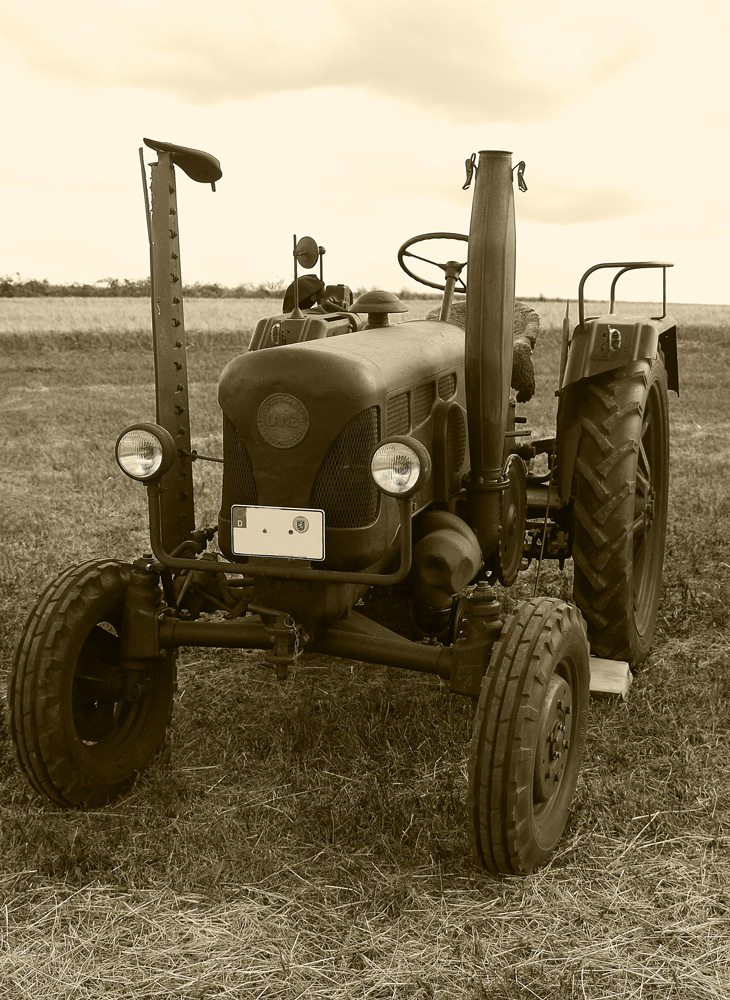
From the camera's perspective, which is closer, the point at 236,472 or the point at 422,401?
the point at 236,472

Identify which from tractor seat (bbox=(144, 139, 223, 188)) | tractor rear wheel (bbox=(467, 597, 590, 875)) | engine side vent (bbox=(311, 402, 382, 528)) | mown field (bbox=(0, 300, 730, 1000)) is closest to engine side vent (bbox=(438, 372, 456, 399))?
engine side vent (bbox=(311, 402, 382, 528))

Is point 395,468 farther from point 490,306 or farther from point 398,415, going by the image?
point 490,306

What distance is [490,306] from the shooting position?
3.33 meters

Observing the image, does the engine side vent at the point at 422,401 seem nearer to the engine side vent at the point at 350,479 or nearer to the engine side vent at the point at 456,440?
the engine side vent at the point at 456,440

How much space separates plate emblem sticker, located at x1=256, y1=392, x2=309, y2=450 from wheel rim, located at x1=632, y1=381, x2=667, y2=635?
199 cm

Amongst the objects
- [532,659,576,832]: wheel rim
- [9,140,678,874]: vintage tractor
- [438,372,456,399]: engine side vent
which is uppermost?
[438,372,456,399]: engine side vent

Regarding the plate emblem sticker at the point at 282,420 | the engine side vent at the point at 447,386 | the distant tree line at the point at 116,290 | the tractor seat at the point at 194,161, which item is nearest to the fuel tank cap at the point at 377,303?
the engine side vent at the point at 447,386

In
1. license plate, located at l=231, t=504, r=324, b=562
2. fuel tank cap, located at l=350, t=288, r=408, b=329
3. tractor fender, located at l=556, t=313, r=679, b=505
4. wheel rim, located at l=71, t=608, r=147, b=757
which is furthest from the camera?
tractor fender, located at l=556, t=313, r=679, b=505

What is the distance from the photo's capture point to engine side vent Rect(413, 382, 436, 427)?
3.35 metres

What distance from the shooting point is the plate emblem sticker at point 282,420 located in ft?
9.55

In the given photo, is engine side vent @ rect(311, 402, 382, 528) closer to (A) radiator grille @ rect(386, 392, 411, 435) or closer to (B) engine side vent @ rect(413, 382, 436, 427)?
(A) radiator grille @ rect(386, 392, 411, 435)

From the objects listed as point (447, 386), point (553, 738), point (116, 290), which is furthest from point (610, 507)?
point (116, 290)

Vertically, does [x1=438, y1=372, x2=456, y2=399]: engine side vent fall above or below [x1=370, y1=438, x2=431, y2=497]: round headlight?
above

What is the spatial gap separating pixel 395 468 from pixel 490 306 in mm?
835
